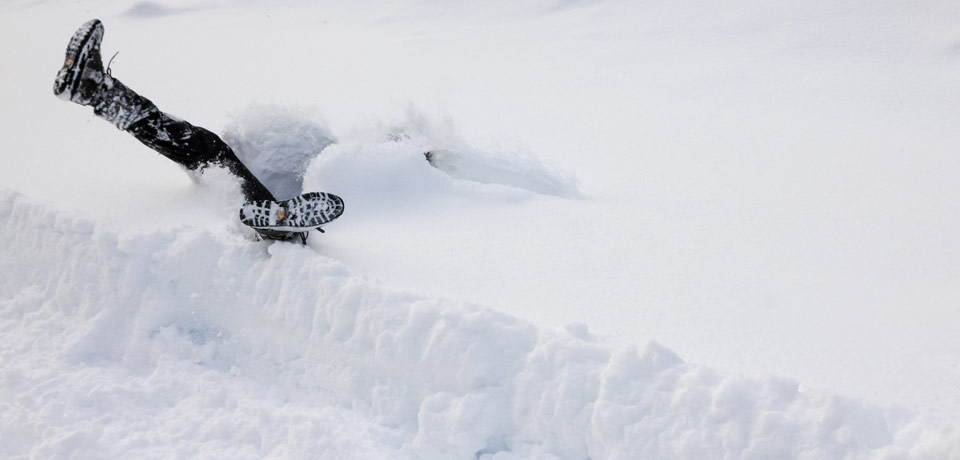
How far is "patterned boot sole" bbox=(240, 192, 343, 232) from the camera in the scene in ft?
8.52

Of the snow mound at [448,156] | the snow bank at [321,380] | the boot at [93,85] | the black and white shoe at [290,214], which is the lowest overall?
the snow bank at [321,380]

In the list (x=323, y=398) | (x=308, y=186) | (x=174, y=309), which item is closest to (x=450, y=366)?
(x=323, y=398)

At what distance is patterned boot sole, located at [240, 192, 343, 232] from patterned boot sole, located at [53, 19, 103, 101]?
1089 mm

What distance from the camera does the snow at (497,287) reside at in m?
1.94

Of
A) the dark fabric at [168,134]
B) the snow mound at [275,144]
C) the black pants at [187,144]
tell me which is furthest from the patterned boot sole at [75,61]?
the snow mound at [275,144]

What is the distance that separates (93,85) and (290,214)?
3.97 ft

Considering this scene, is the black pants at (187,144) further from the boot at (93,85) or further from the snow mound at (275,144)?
the snow mound at (275,144)

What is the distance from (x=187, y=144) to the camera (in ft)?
10.6

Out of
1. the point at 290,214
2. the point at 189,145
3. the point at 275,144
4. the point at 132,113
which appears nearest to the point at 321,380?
the point at 290,214

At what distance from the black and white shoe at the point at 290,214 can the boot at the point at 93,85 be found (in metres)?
0.95

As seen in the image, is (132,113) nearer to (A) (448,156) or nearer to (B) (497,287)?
(A) (448,156)

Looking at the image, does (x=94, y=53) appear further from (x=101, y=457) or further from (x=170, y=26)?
(x=170, y=26)

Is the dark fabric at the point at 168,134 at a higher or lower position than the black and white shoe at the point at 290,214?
higher

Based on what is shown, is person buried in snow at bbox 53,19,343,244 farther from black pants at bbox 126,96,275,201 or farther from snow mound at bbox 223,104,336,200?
snow mound at bbox 223,104,336,200
